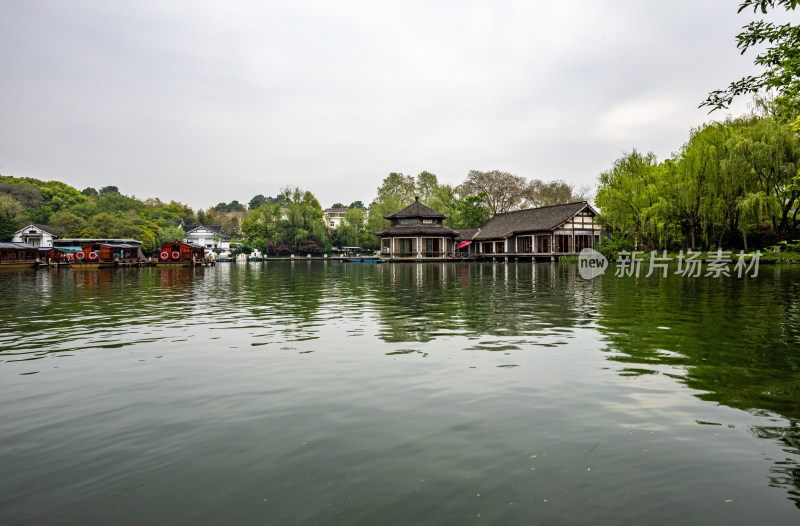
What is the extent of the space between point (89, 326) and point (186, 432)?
867 cm

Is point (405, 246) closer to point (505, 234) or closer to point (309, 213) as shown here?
point (505, 234)

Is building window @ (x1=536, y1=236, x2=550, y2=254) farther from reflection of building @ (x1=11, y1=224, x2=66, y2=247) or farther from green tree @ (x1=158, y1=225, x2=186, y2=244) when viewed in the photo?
reflection of building @ (x1=11, y1=224, x2=66, y2=247)

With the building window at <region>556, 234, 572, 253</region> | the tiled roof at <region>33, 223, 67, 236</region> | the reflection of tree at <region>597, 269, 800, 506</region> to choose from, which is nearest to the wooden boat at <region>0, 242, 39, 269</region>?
the tiled roof at <region>33, 223, 67, 236</region>

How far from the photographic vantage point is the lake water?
3.29 metres

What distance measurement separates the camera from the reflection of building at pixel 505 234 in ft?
172

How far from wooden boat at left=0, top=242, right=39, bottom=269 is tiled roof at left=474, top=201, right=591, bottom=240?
168ft

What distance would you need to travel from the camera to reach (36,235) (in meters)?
71.9

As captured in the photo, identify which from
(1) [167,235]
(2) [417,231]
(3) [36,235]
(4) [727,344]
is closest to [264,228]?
(1) [167,235]

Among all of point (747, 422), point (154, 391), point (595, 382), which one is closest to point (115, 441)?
point (154, 391)

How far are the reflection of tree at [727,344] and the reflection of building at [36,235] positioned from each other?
271ft

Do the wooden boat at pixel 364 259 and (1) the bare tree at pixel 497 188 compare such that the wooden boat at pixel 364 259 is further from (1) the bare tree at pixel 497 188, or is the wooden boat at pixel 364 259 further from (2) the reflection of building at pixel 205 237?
(2) the reflection of building at pixel 205 237

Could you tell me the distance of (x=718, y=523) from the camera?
300 centimetres

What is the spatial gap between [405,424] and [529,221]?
179 feet

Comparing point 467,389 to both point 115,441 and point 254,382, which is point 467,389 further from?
point 115,441
